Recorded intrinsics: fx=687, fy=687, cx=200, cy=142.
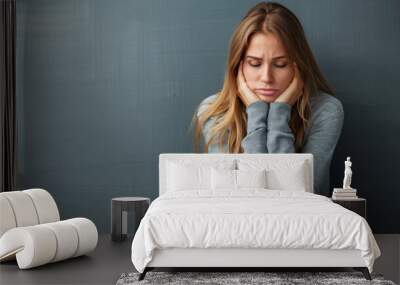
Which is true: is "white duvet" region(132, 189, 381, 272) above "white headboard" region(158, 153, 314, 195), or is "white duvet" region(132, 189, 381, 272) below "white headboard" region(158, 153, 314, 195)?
below

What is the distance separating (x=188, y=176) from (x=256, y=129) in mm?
899

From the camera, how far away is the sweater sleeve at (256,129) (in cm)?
675

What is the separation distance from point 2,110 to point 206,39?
2196 mm

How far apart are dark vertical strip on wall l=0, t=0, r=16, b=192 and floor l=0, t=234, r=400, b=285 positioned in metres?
1.38

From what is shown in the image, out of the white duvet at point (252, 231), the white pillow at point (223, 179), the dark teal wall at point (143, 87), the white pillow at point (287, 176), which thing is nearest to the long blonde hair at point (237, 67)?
the dark teal wall at point (143, 87)

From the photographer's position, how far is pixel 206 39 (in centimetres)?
720

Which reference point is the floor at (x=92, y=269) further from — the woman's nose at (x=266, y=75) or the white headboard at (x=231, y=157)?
the woman's nose at (x=266, y=75)

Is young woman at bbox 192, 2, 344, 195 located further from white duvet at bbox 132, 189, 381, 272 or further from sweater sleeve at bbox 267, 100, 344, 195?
white duvet at bbox 132, 189, 381, 272

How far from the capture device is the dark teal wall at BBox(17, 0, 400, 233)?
7156 millimetres

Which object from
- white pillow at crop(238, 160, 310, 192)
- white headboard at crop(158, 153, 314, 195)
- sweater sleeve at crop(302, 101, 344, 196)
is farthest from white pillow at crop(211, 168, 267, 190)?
sweater sleeve at crop(302, 101, 344, 196)

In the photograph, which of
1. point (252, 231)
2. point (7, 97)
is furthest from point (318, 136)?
point (7, 97)

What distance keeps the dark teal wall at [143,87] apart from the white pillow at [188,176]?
808mm

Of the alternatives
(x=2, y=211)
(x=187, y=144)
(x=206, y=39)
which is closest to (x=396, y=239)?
(x=187, y=144)

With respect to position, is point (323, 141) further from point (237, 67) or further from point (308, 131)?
point (237, 67)
